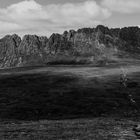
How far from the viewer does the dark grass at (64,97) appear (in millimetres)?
71125

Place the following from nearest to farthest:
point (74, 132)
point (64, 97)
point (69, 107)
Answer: point (74, 132), point (69, 107), point (64, 97)

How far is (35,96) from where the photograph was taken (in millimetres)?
86562

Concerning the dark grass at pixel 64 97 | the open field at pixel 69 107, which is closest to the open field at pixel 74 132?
the open field at pixel 69 107

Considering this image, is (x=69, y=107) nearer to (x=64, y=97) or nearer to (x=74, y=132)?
(x=64, y=97)

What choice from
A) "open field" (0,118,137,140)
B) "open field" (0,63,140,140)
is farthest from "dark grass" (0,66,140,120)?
"open field" (0,118,137,140)

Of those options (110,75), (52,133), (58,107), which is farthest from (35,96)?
(52,133)

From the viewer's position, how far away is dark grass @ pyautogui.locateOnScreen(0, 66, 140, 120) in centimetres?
7112

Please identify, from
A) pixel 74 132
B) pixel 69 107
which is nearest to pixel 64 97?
pixel 69 107

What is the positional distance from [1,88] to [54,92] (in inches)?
662

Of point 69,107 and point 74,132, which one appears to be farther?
point 69,107

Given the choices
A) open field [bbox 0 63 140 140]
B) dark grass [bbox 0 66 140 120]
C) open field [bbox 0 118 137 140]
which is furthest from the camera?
dark grass [bbox 0 66 140 120]

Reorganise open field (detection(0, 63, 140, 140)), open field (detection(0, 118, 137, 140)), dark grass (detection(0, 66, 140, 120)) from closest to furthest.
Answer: open field (detection(0, 118, 137, 140)) → open field (detection(0, 63, 140, 140)) → dark grass (detection(0, 66, 140, 120))

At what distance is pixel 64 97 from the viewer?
84.6 m

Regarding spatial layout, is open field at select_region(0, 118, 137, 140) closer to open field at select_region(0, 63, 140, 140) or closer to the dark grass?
open field at select_region(0, 63, 140, 140)
